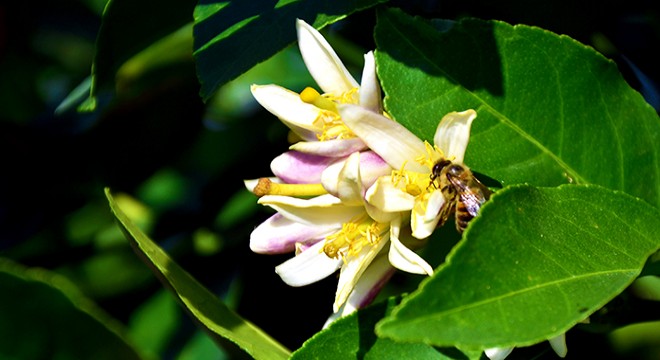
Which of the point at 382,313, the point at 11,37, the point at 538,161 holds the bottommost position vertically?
the point at 11,37

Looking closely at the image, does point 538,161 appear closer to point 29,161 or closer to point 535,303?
point 535,303

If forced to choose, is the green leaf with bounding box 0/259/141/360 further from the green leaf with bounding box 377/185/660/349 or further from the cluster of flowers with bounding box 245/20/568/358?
the green leaf with bounding box 377/185/660/349

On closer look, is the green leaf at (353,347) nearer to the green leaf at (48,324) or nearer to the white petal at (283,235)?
the white petal at (283,235)

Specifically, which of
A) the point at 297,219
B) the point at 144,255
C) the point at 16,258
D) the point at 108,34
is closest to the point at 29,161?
the point at 16,258

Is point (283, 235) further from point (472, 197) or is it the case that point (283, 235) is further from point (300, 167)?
point (472, 197)

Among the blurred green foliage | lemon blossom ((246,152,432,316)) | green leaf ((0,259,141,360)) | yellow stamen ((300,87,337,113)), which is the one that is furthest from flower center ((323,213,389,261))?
the blurred green foliage

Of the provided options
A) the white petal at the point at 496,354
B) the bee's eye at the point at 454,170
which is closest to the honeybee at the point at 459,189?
the bee's eye at the point at 454,170

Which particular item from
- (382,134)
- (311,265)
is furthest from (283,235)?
(382,134)

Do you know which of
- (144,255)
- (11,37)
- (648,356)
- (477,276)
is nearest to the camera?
(477,276)
